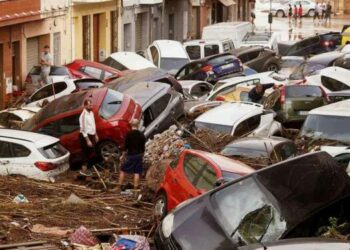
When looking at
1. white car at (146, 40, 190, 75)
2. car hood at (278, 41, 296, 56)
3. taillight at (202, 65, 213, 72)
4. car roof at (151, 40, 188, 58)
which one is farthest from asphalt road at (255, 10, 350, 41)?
taillight at (202, 65, 213, 72)

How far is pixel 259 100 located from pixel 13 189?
34.4 feet

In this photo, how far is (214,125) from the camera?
19.8 meters

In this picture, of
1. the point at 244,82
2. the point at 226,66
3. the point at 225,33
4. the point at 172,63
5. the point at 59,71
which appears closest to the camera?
the point at 244,82

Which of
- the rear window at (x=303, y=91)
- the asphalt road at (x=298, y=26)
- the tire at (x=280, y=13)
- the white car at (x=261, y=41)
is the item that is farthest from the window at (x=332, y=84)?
the tire at (x=280, y=13)

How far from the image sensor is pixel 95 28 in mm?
41219

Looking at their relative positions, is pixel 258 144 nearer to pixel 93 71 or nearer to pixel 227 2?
pixel 93 71

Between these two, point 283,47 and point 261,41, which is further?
point 283,47

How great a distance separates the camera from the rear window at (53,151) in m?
16.9

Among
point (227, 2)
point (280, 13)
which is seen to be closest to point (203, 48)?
point (227, 2)

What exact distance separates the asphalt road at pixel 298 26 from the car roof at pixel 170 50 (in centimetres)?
2191

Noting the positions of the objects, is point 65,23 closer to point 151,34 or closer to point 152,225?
point 151,34

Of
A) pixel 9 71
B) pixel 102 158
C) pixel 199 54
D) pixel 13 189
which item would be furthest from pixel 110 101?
pixel 199 54

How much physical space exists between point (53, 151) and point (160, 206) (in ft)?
14.7

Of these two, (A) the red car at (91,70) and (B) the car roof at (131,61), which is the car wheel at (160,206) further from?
(B) the car roof at (131,61)
